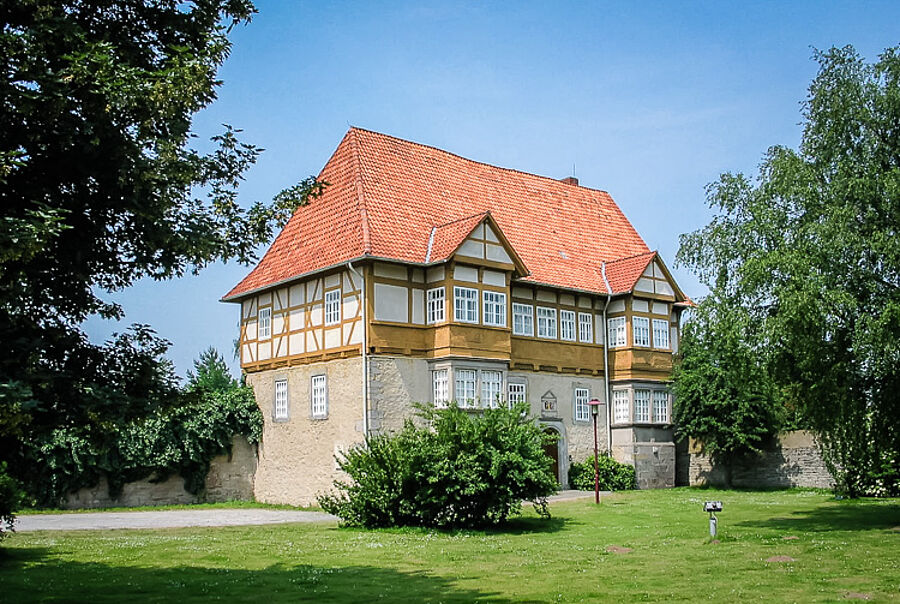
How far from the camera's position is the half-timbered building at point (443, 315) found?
27.6 m

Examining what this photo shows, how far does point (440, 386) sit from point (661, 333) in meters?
10.3

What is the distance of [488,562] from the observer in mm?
15008

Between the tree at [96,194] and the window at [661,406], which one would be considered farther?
the window at [661,406]

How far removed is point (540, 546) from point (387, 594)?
605 centimetres

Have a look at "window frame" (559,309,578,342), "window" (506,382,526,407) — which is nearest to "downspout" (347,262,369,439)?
"window" (506,382,526,407)

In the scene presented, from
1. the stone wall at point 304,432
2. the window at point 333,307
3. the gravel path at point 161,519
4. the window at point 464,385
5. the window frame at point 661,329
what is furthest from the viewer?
the window frame at point 661,329

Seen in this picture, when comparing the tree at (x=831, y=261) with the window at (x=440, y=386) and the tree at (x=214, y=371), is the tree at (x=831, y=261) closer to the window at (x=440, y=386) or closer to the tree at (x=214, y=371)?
the window at (x=440, y=386)

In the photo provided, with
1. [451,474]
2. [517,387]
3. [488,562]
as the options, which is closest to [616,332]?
[517,387]

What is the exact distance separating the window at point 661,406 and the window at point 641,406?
1.35 ft

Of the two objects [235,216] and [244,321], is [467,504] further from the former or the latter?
[244,321]

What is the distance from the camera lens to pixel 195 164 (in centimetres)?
1120

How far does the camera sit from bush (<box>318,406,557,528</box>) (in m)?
19.8

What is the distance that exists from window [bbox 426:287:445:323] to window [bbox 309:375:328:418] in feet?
12.9

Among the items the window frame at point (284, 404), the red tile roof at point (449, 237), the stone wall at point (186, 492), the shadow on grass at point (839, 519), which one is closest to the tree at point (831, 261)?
the shadow on grass at point (839, 519)
